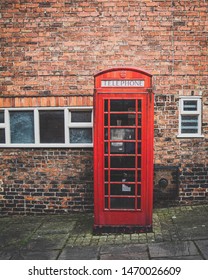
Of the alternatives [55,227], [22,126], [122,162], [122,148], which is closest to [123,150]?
[122,148]

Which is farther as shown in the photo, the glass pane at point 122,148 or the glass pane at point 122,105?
the glass pane at point 122,148

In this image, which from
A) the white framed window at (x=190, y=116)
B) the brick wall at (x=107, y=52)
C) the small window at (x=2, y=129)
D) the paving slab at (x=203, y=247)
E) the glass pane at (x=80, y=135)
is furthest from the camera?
the small window at (x=2, y=129)

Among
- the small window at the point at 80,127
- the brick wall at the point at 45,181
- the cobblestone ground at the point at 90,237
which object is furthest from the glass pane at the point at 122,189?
the small window at the point at 80,127

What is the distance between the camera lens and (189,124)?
662 cm

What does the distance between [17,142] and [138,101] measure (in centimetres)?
314

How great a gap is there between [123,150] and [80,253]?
1.88 metres

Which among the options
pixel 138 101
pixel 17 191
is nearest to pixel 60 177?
pixel 17 191

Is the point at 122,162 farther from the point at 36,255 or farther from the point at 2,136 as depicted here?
the point at 2,136

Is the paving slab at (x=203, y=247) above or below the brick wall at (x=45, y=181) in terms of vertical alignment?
below

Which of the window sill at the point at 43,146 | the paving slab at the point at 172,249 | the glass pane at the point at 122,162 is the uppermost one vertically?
the window sill at the point at 43,146

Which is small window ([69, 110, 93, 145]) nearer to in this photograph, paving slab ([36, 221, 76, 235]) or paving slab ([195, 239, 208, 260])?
paving slab ([36, 221, 76, 235])

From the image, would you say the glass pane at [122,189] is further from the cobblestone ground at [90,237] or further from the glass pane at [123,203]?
the cobblestone ground at [90,237]

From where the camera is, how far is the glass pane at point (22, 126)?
6.75m

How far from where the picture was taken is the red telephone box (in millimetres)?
5203
